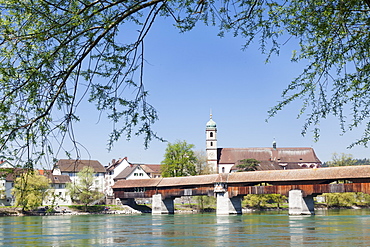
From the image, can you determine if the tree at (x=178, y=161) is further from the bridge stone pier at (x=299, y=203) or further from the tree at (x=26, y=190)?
the tree at (x=26, y=190)

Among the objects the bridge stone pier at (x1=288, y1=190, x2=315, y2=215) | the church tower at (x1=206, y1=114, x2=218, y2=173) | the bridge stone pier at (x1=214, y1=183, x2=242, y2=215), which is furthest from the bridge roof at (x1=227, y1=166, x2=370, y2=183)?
the church tower at (x1=206, y1=114, x2=218, y2=173)

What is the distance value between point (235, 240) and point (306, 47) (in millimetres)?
12383

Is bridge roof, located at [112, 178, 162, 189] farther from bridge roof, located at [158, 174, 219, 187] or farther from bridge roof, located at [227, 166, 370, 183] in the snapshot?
bridge roof, located at [227, 166, 370, 183]

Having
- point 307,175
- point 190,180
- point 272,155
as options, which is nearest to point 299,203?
point 307,175

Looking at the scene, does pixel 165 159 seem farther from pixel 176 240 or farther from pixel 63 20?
pixel 63 20

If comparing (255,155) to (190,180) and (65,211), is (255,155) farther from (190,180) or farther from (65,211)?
(65,211)

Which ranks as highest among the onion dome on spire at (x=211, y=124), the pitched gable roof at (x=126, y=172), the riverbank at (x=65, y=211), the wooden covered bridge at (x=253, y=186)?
the onion dome on spire at (x=211, y=124)

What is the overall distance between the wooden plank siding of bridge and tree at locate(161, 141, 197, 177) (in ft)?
18.4

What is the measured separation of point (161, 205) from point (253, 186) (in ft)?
31.9

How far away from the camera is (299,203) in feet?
108

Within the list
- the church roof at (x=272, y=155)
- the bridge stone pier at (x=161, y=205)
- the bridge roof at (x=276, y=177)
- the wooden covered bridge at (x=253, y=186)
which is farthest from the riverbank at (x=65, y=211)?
the church roof at (x=272, y=155)

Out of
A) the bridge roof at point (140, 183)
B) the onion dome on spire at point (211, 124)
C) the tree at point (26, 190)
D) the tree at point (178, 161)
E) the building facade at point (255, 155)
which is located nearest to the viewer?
the tree at point (26, 190)

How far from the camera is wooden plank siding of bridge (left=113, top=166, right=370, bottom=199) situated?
30922 mm

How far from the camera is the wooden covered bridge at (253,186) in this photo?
Answer: 3117 centimetres
